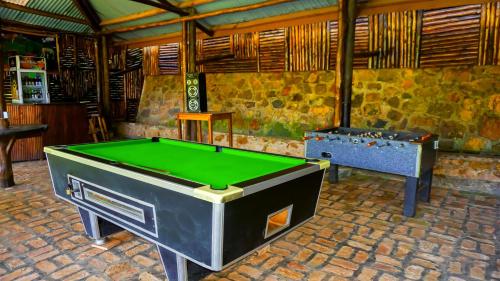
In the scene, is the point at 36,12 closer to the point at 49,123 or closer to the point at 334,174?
the point at 49,123

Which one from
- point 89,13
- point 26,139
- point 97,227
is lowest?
point 97,227

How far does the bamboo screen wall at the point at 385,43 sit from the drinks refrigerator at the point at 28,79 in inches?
134

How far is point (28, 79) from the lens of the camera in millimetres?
6652

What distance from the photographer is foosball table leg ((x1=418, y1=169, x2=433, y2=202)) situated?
375 centimetres

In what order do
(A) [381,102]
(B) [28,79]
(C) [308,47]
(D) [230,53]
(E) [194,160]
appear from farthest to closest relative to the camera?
(B) [28,79] → (D) [230,53] → (C) [308,47] → (A) [381,102] → (E) [194,160]

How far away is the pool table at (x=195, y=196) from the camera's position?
159cm

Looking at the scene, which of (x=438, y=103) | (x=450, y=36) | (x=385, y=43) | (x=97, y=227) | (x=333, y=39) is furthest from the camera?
(x=333, y=39)

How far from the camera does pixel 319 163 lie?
2.14m

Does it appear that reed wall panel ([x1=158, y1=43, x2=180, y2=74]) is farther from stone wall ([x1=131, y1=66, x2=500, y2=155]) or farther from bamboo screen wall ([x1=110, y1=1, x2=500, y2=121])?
stone wall ([x1=131, y1=66, x2=500, y2=155])

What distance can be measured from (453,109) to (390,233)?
2.43 m

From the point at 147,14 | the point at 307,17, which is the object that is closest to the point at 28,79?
the point at 147,14

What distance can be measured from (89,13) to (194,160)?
6.38 metres

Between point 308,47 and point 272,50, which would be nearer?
point 308,47

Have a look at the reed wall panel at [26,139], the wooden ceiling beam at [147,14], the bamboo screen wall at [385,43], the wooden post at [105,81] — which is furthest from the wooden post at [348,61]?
the wooden post at [105,81]
